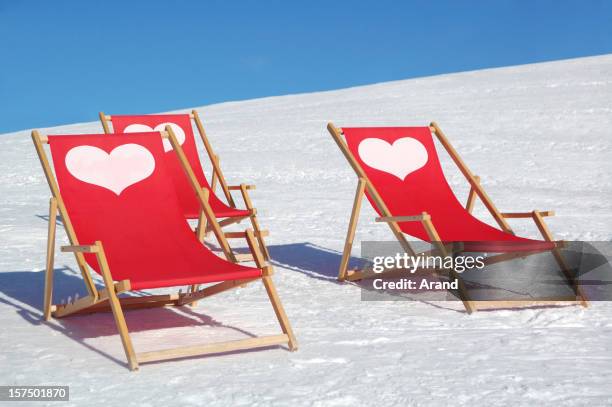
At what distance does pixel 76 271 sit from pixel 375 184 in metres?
1.83

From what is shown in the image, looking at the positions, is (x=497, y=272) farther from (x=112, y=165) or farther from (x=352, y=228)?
(x=112, y=165)

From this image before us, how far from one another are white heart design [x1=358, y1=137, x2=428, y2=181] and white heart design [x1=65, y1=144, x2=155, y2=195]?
132 cm

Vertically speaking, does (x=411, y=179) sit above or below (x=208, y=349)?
above

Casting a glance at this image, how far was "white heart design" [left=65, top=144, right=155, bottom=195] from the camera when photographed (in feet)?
11.9

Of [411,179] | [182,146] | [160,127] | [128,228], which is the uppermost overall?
[160,127]

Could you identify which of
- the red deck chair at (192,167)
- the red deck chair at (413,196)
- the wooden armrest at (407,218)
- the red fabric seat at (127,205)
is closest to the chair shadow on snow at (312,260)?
the red deck chair at (192,167)

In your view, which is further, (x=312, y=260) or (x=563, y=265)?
(x=312, y=260)

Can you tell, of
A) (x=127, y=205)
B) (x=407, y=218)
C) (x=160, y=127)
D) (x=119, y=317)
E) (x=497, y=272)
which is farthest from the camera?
(x=160, y=127)

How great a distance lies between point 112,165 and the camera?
3.68 meters

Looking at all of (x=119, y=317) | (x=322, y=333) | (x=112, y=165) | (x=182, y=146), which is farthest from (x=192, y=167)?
(x=119, y=317)

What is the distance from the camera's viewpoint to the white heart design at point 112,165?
11.9 ft

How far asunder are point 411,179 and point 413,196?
14cm

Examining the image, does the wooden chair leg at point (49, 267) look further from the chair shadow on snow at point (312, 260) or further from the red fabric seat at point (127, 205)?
the chair shadow on snow at point (312, 260)

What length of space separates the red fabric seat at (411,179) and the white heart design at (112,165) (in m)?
1.25
